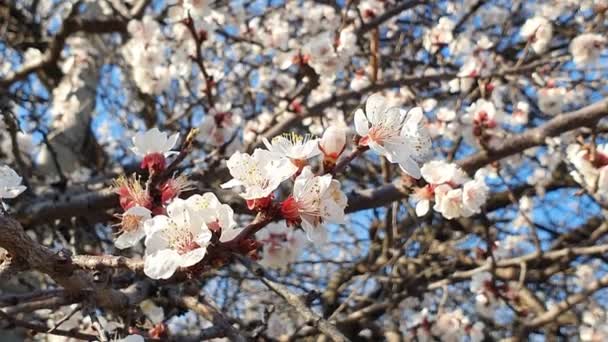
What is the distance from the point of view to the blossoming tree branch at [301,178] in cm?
103

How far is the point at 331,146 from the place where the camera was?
1023mm

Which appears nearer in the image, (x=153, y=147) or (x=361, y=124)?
(x=361, y=124)

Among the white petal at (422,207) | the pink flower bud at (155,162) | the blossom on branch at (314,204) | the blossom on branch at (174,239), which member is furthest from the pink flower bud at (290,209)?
the white petal at (422,207)

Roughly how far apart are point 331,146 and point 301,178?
103mm

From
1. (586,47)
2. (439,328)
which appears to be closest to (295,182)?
(439,328)

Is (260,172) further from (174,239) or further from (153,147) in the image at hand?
(153,147)

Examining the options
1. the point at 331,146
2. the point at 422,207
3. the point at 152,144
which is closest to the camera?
the point at 331,146

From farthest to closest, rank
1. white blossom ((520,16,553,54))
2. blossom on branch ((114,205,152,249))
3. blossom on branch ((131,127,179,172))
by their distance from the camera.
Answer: white blossom ((520,16,553,54)), blossom on branch ((131,127,179,172)), blossom on branch ((114,205,152,249))

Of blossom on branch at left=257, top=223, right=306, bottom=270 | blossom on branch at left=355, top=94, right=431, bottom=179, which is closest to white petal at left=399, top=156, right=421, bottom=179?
blossom on branch at left=355, top=94, right=431, bottom=179

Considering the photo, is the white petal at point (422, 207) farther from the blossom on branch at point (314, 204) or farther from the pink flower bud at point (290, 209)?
the pink flower bud at point (290, 209)

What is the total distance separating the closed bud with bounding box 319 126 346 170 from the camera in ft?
3.35

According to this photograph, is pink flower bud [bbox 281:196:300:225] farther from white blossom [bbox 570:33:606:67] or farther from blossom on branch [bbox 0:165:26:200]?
white blossom [bbox 570:33:606:67]

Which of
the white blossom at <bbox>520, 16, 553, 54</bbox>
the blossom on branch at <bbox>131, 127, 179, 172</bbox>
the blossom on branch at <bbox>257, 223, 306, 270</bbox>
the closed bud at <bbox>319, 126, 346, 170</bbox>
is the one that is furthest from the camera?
→ the white blossom at <bbox>520, 16, 553, 54</bbox>

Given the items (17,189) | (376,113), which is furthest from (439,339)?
(17,189)
